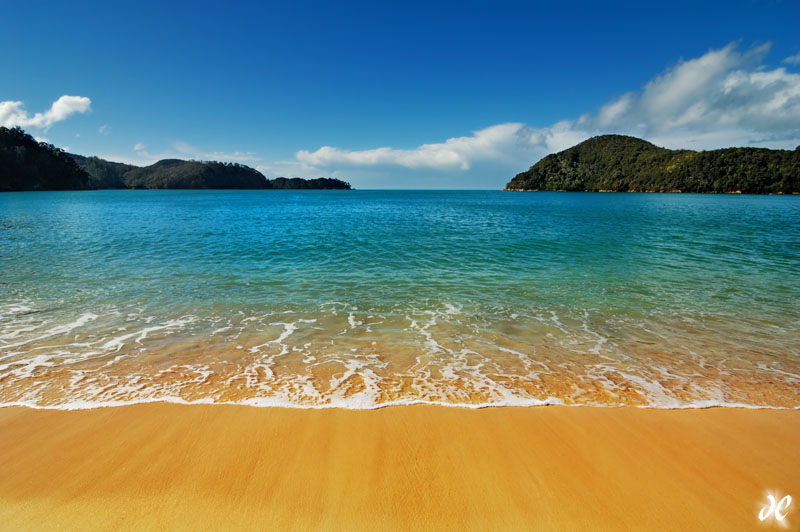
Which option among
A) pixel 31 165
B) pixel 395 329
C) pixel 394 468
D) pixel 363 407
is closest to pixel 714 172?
pixel 395 329

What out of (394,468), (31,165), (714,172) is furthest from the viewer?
(714,172)

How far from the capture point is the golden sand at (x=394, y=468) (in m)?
3.03

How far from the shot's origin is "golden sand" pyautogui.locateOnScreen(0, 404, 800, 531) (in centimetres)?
303

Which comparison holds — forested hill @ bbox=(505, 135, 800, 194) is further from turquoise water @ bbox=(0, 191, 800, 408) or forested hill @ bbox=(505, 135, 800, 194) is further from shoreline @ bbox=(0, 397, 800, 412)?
shoreline @ bbox=(0, 397, 800, 412)

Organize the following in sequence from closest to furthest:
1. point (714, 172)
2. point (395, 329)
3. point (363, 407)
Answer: point (363, 407) → point (395, 329) → point (714, 172)

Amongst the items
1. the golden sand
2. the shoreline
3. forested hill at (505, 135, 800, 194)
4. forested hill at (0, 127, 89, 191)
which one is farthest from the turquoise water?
forested hill at (505, 135, 800, 194)

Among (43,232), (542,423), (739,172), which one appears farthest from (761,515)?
(739,172)

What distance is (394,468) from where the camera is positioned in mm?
3633

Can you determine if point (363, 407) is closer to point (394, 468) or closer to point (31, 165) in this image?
point (394, 468)

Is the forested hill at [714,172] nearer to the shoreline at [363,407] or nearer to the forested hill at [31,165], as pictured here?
the shoreline at [363,407]

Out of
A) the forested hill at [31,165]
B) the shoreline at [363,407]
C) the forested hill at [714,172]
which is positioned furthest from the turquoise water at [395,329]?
the forested hill at [714,172]

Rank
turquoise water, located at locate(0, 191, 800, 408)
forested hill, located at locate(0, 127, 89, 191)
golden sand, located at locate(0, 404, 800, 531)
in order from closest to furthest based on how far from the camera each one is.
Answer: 1. golden sand, located at locate(0, 404, 800, 531)
2. turquoise water, located at locate(0, 191, 800, 408)
3. forested hill, located at locate(0, 127, 89, 191)

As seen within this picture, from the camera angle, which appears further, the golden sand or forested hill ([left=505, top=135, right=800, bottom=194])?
forested hill ([left=505, top=135, right=800, bottom=194])

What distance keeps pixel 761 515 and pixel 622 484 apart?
1.10 m
